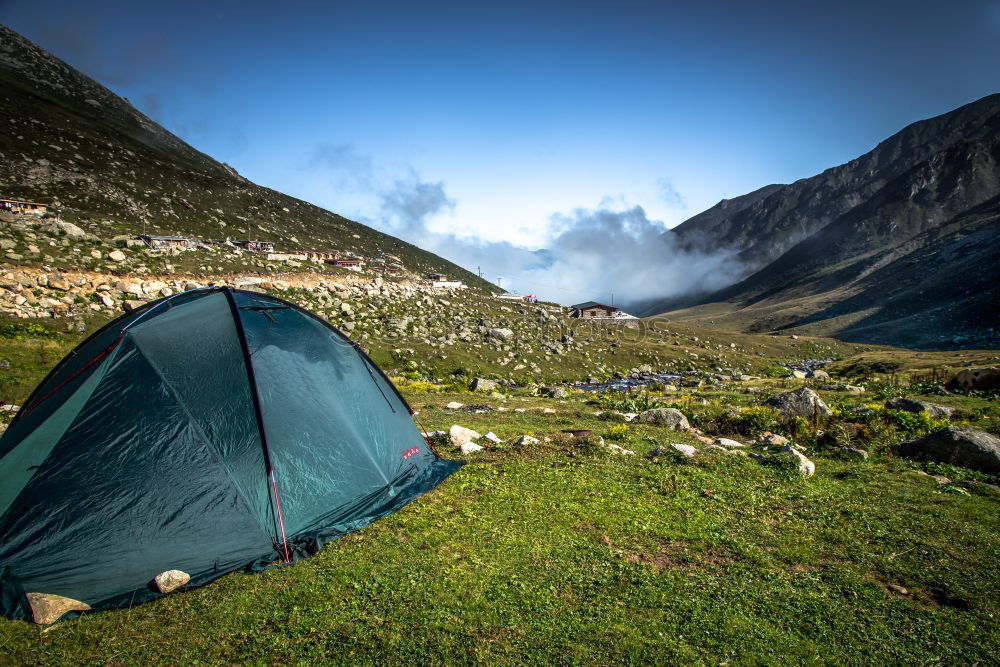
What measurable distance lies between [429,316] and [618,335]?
87.2 ft

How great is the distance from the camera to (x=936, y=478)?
12.2 m

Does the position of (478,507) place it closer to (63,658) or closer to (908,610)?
(63,658)

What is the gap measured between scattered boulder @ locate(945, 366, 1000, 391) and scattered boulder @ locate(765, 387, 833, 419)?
39.4ft

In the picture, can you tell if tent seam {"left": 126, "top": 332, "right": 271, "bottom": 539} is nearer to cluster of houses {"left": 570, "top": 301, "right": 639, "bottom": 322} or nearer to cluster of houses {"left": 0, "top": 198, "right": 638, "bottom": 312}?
cluster of houses {"left": 0, "top": 198, "right": 638, "bottom": 312}

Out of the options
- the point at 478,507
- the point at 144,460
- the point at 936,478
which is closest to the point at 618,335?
the point at 936,478

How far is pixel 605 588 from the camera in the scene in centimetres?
713

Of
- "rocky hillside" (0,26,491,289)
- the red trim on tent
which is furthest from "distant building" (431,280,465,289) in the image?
the red trim on tent

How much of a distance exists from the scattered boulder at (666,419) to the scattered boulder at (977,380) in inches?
731

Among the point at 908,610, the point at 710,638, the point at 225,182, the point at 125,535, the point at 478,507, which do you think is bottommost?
the point at 908,610

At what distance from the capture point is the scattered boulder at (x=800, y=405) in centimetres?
1939

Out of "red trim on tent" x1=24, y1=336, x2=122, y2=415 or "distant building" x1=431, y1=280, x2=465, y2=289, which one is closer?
"red trim on tent" x1=24, y1=336, x2=122, y2=415

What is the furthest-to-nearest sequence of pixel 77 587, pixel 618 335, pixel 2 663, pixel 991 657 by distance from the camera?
pixel 618 335 → pixel 77 587 → pixel 991 657 → pixel 2 663

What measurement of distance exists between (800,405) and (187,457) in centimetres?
2140

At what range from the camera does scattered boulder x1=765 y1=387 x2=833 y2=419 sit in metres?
19.4
